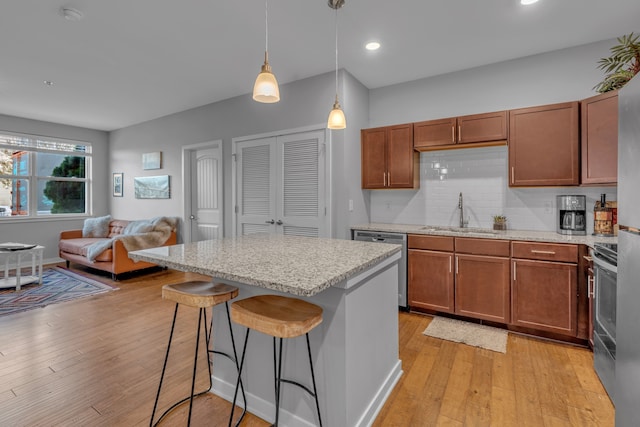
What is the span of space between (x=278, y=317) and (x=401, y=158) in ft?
9.06

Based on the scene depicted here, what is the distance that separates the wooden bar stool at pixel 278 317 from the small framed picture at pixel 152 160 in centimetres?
485

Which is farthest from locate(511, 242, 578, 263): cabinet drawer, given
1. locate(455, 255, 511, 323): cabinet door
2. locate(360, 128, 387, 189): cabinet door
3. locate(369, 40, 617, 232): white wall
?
locate(360, 128, 387, 189): cabinet door

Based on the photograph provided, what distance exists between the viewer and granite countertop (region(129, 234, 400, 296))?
1219mm

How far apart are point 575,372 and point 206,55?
428 centimetres

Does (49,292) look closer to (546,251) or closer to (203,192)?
(203,192)

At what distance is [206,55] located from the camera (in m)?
3.22

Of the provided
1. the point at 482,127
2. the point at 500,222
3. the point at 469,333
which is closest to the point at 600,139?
the point at 482,127

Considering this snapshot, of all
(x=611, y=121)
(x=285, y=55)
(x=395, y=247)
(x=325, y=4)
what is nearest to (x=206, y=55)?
(x=285, y=55)

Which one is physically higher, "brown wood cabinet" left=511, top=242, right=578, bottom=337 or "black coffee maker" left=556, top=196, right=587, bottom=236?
"black coffee maker" left=556, top=196, right=587, bottom=236

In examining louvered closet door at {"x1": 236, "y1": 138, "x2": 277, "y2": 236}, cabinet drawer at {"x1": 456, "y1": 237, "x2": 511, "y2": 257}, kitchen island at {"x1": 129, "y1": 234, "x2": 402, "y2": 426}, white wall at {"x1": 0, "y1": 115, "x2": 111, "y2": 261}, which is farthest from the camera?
white wall at {"x1": 0, "y1": 115, "x2": 111, "y2": 261}

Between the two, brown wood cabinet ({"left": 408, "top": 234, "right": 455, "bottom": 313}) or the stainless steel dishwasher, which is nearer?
brown wood cabinet ({"left": 408, "top": 234, "right": 455, "bottom": 313})

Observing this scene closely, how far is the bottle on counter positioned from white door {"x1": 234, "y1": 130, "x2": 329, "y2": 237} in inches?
100

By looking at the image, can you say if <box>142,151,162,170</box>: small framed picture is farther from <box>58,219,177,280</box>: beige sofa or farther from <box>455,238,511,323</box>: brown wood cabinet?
<box>455,238,511,323</box>: brown wood cabinet

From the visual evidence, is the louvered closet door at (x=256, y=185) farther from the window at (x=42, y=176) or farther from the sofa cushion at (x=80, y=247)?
the window at (x=42, y=176)
